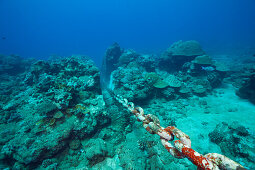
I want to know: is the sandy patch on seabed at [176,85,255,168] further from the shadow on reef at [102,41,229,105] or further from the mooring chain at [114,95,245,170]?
the mooring chain at [114,95,245,170]

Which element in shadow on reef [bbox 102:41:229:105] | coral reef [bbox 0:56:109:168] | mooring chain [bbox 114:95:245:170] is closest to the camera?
mooring chain [bbox 114:95:245:170]

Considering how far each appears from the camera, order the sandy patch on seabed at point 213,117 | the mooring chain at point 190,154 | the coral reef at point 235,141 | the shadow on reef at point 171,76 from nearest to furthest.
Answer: the mooring chain at point 190,154 → the coral reef at point 235,141 → the sandy patch on seabed at point 213,117 → the shadow on reef at point 171,76

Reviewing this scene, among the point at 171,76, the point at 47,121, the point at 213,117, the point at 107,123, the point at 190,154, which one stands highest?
the point at 47,121

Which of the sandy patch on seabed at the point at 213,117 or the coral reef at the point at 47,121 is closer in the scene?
the coral reef at the point at 47,121

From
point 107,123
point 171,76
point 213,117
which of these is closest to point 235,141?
point 213,117

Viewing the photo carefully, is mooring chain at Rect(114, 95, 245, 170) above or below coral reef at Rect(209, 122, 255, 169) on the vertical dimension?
above

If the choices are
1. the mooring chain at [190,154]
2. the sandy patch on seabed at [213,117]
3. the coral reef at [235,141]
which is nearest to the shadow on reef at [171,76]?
the sandy patch on seabed at [213,117]

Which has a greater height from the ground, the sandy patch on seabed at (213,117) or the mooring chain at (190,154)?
the mooring chain at (190,154)

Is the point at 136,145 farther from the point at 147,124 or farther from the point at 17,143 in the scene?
the point at 17,143

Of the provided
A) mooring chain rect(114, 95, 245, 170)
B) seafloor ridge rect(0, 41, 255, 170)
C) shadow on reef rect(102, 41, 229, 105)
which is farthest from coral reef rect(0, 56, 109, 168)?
mooring chain rect(114, 95, 245, 170)

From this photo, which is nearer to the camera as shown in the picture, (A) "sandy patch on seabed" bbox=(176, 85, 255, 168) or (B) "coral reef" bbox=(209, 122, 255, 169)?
(B) "coral reef" bbox=(209, 122, 255, 169)

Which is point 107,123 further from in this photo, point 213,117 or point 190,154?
point 213,117

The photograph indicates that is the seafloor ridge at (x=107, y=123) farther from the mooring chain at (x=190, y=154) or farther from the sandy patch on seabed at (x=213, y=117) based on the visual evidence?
the mooring chain at (x=190, y=154)

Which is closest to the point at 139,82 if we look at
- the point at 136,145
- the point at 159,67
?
the point at 136,145
